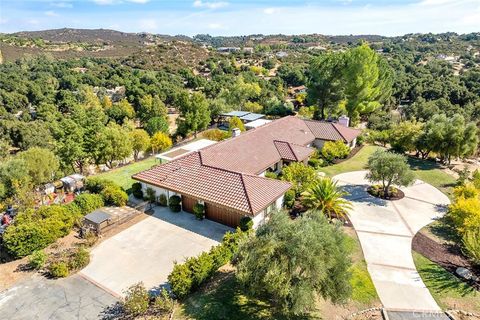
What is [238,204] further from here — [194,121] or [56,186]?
[194,121]

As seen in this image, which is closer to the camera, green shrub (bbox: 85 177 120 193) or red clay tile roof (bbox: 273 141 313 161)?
green shrub (bbox: 85 177 120 193)

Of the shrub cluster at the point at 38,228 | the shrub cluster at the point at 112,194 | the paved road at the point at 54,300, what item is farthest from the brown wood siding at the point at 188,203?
the paved road at the point at 54,300

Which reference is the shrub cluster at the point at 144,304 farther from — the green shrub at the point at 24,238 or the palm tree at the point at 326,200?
the palm tree at the point at 326,200

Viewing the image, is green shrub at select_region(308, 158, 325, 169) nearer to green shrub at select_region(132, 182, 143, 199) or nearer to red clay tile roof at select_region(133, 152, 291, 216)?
red clay tile roof at select_region(133, 152, 291, 216)

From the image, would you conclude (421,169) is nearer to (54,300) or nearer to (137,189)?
(137,189)

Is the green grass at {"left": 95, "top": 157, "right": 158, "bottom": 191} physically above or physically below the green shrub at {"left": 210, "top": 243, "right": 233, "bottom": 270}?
below

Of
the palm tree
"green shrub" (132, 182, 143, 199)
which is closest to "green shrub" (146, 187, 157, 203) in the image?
"green shrub" (132, 182, 143, 199)

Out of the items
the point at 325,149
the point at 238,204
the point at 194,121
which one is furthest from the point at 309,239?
the point at 194,121
